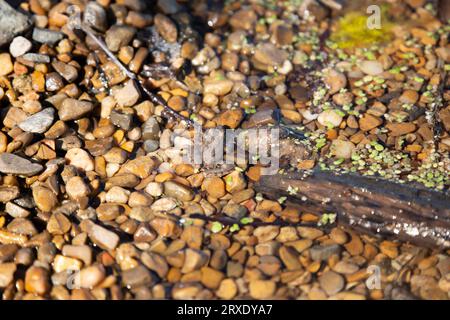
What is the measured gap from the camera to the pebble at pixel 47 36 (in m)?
4.37

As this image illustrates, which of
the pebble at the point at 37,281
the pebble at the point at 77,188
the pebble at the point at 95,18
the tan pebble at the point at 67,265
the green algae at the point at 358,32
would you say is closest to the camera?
the pebble at the point at 37,281

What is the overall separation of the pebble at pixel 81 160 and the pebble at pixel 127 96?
21.5 inches

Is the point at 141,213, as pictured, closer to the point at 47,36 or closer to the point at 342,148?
the point at 342,148

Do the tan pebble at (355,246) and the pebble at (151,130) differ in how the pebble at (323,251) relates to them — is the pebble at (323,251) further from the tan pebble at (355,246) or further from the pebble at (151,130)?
the pebble at (151,130)

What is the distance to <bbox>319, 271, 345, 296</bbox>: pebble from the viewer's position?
319 cm

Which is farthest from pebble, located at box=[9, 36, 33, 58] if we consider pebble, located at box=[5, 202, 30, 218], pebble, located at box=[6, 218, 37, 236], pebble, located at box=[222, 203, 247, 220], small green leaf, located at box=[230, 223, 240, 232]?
small green leaf, located at box=[230, 223, 240, 232]

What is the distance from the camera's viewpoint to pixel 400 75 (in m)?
4.45

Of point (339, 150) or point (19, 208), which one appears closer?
point (19, 208)

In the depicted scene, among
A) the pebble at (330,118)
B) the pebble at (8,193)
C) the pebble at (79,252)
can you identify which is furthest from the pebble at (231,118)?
the pebble at (8,193)

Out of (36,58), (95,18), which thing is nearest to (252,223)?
(36,58)

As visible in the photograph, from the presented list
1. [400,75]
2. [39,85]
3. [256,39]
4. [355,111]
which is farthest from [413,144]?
[39,85]

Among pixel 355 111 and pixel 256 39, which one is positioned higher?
pixel 256 39

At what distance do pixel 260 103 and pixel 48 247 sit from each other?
6.21 feet
